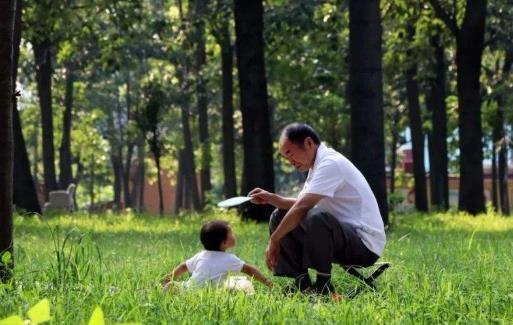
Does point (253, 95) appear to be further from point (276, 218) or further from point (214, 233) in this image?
point (214, 233)

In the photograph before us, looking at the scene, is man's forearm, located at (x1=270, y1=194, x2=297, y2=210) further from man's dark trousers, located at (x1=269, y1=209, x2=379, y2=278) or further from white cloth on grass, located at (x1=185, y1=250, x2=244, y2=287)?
white cloth on grass, located at (x1=185, y1=250, x2=244, y2=287)

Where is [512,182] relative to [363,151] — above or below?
below

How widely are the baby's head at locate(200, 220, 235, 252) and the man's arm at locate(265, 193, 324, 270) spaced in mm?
377

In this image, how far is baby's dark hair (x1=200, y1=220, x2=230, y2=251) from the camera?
6.82 m

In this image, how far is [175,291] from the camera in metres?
5.79

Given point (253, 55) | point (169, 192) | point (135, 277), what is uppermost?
point (253, 55)

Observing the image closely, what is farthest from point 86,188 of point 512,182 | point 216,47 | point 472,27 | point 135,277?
point 135,277

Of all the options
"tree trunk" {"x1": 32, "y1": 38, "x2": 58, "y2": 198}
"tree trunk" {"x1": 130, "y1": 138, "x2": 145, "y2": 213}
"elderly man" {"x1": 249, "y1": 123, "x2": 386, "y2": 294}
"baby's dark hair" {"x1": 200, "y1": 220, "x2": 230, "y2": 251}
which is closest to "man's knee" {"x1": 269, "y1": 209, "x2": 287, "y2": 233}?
"elderly man" {"x1": 249, "y1": 123, "x2": 386, "y2": 294}

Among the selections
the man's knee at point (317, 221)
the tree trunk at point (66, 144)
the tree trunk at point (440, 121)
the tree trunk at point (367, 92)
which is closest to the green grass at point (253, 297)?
the man's knee at point (317, 221)

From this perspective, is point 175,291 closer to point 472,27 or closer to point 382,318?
point 382,318

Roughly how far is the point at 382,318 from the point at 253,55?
13259 mm

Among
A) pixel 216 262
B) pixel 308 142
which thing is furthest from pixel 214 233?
pixel 308 142

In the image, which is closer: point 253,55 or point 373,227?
point 373,227

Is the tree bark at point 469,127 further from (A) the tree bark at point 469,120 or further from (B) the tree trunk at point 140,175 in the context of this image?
(B) the tree trunk at point 140,175
